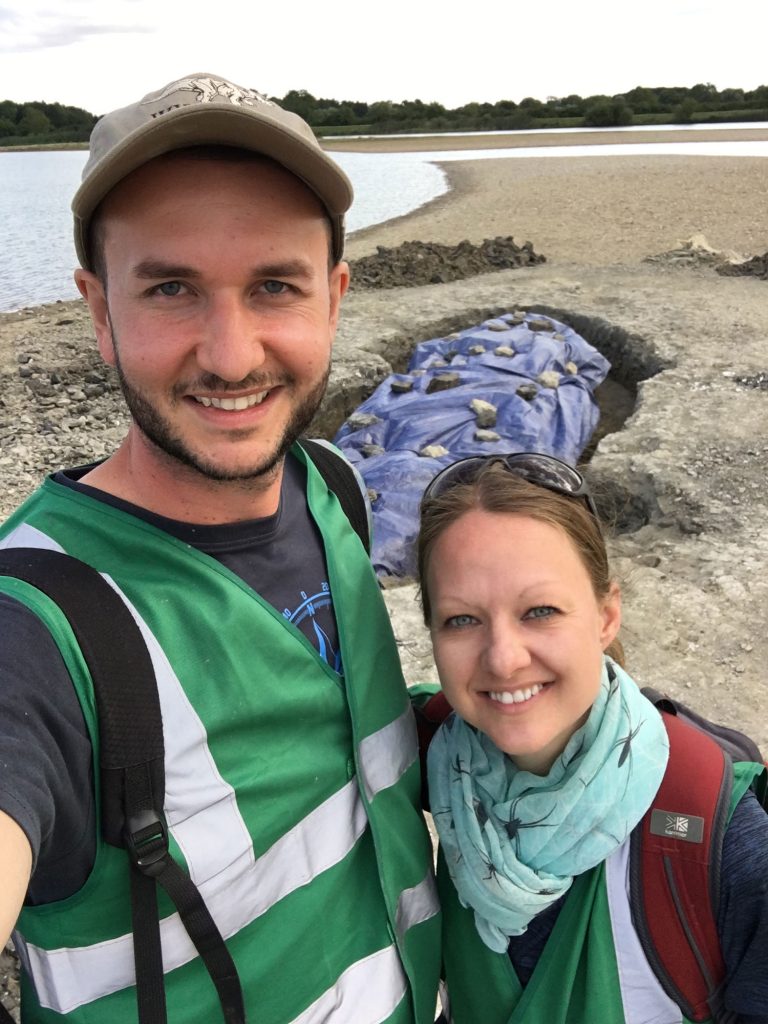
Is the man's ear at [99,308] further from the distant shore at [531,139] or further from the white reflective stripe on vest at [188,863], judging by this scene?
the distant shore at [531,139]

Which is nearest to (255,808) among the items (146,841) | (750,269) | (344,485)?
(146,841)

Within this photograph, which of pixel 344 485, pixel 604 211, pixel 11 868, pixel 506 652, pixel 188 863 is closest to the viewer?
pixel 11 868

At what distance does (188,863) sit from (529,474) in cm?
105

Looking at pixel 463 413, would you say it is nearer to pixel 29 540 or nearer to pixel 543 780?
pixel 543 780

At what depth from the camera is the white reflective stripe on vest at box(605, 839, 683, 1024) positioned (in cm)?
138

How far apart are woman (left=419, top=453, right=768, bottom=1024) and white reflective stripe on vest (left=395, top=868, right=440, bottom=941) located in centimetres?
8

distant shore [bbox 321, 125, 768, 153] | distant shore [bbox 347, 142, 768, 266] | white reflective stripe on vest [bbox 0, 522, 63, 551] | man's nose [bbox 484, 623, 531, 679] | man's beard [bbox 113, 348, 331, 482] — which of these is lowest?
man's nose [bbox 484, 623, 531, 679]

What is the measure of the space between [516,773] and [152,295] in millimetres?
1215

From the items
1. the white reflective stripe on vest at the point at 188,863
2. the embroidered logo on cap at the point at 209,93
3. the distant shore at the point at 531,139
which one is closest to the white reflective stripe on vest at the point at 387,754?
the white reflective stripe on vest at the point at 188,863

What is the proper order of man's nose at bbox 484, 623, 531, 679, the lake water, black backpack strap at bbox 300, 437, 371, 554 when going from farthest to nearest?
the lake water
black backpack strap at bbox 300, 437, 371, 554
man's nose at bbox 484, 623, 531, 679

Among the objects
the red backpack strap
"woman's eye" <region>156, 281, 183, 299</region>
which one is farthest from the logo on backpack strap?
"woman's eye" <region>156, 281, 183, 299</region>

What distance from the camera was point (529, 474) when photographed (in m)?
1.73

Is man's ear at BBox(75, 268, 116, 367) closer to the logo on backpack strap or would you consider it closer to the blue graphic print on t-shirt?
the blue graphic print on t-shirt

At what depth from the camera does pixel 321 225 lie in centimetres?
157
